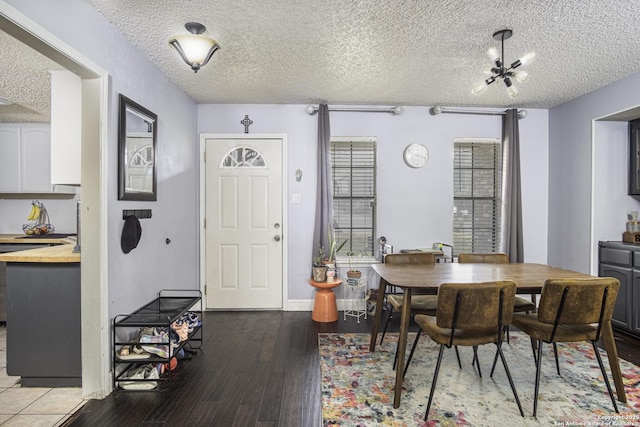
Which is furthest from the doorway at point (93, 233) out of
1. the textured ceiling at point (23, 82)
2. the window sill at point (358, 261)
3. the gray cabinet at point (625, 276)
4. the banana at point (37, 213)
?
the gray cabinet at point (625, 276)

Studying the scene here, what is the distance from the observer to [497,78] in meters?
2.63

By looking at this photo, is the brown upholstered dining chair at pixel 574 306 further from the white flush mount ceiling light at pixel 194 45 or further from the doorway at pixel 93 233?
the doorway at pixel 93 233

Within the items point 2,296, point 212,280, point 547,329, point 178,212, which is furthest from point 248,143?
point 547,329

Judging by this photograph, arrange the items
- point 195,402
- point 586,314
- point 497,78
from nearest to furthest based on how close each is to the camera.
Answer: point 586,314, point 195,402, point 497,78

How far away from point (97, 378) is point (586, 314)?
3.16 meters

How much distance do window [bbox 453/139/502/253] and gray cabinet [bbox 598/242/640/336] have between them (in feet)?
3.76

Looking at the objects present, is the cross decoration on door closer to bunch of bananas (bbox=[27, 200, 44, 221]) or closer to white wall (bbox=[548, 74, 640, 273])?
bunch of bananas (bbox=[27, 200, 44, 221])

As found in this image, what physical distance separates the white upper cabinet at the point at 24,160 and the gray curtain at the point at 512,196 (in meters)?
5.82

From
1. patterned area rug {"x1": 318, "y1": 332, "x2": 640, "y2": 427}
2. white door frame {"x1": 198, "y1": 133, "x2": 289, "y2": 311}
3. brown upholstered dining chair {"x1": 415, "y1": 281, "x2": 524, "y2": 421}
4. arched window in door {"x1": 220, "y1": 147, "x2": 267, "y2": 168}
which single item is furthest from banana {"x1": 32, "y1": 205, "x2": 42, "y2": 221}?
brown upholstered dining chair {"x1": 415, "y1": 281, "x2": 524, "y2": 421}

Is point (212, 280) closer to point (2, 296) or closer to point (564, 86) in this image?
point (2, 296)

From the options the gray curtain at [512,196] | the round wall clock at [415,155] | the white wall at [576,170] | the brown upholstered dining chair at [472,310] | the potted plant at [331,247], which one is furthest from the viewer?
the round wall clock at [415,155]

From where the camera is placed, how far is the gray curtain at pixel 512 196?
4113 mm

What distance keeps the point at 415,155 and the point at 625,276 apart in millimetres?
2468

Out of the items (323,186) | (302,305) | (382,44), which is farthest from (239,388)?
(382,44)
